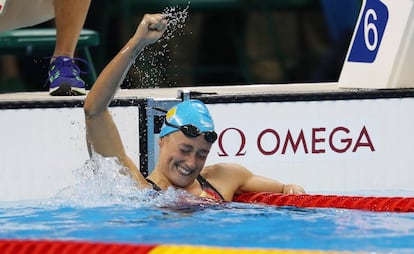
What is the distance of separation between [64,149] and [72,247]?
1.67 m

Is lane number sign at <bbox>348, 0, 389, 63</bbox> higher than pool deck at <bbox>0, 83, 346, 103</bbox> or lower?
higher

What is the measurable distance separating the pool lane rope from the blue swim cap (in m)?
1.06

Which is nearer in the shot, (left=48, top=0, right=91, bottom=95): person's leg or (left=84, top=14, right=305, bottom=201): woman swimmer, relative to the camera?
(left=84, top=14, right=305, bottom=201): woman swimmer

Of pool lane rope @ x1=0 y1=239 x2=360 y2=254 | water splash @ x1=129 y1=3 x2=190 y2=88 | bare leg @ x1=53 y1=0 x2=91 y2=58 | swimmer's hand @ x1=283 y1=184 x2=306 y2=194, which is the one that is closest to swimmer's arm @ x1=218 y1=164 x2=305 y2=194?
swimmer's hand @ x1=283 y1=184 x2=306 y2=194

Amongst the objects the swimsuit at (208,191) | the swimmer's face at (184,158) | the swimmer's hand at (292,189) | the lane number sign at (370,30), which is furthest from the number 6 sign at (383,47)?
the swimmer's face at (184,158)

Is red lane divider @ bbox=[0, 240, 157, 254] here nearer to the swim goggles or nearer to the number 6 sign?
the swim goggles

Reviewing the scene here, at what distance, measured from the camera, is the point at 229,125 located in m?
6.01

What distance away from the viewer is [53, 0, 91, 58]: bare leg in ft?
20.4

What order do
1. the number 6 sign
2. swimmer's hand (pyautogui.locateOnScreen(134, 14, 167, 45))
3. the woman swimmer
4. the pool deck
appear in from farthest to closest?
the number 6 sign, the pool deck, the woman swimmer, swimmer's hand (pyautogui.locateOnScreen(134, 14, 167, 45))

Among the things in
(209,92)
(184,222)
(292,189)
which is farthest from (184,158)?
(209,92)

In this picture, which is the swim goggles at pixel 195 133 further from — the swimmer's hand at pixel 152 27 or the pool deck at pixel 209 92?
the pool deck at pixel 209 92

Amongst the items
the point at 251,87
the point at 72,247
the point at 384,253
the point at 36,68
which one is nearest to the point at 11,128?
the point at 251,87

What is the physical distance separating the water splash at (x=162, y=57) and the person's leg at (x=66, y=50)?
1470 millimetres

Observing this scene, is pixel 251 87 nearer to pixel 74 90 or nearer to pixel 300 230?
pixel 74 90
